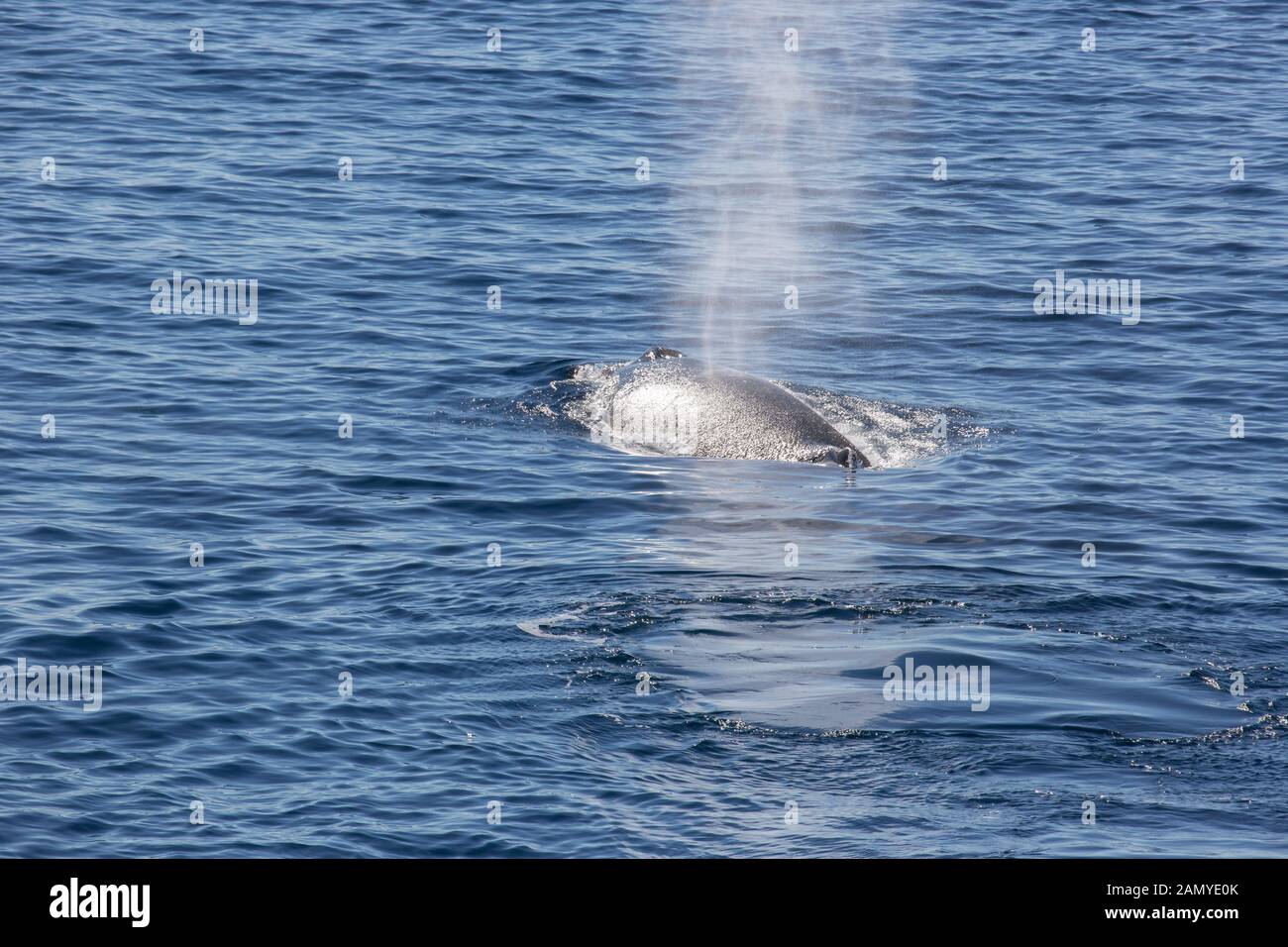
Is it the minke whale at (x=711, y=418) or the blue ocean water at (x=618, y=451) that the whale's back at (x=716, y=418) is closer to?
the minke whale at (x=711, y=418)

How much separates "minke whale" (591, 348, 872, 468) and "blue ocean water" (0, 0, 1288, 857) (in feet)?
1.51

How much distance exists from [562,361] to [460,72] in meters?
18.2

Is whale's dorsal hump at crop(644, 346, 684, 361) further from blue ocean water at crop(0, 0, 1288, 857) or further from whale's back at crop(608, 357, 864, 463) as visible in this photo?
blue ocean water at crop(0, 0, 1288, 857)

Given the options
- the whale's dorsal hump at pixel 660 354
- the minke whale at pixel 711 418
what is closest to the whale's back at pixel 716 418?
the minke whale at pixel 711 418

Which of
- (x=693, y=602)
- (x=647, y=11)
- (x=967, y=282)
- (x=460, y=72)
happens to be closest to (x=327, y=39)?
(x=460, y=72)

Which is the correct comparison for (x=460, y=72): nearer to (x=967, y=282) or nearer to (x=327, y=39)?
(x=327, y=39)

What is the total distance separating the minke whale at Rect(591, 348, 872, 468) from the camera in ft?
73.7

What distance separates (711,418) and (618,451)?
4.22ft

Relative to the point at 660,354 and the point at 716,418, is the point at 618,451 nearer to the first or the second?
the point at 716,418

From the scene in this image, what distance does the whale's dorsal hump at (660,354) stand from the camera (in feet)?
81.8

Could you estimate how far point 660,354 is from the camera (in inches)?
986

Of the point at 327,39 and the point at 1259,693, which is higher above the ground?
the point at 327,39

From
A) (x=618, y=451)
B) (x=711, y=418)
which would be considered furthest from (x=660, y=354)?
(x=618, y=451)
